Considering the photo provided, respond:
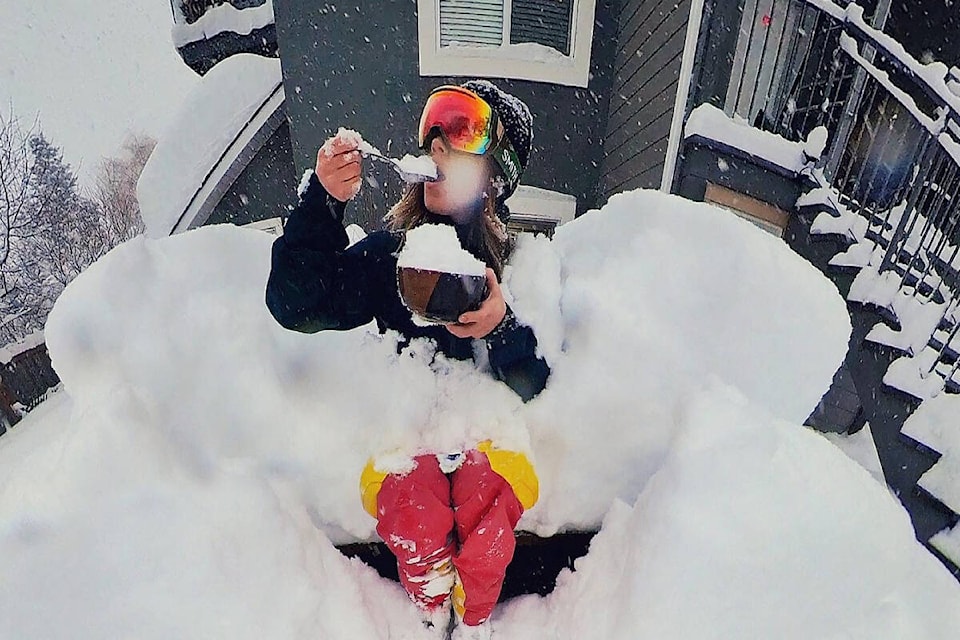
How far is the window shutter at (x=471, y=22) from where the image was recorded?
4.50 meters

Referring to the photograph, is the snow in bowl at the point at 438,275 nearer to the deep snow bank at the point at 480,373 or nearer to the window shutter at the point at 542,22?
the deep snow bank at the point at 480,373

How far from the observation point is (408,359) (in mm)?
1713

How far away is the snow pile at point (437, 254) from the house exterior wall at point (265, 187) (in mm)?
5575

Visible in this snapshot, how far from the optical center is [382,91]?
4730 millimetres

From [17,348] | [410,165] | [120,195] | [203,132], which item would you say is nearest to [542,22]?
[410,165]

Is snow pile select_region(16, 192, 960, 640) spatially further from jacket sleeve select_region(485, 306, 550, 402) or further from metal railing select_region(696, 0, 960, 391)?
metal railing select_region(696, 0, 960, 391)

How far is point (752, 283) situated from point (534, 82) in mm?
3475

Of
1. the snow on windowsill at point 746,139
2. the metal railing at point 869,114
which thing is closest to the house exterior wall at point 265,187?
the snow on windowsill at point 746,139

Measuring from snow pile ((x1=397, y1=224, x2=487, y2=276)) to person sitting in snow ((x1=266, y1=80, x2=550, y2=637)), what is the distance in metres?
0.11

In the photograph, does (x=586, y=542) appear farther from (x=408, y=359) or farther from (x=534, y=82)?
(x=534, y=82)

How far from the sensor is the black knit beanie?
5.21 ft

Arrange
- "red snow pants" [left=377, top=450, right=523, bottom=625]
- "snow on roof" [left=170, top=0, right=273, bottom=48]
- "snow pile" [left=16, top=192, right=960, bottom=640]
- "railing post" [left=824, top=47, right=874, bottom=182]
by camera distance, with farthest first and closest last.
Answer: "snow on roof" [left=170, top=0, right=273, bottom=48], "railing post" [left=824, top=47, right=874, bottom=182], "red snow pants" [left=377, top=450, right=523, bottom=625], "snow pile" [left=16, top=192, right=960, bottom=640]

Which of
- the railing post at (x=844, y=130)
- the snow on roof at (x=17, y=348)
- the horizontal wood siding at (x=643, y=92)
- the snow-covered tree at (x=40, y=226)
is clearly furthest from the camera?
the snow-covered tree at (x=40, y=226)

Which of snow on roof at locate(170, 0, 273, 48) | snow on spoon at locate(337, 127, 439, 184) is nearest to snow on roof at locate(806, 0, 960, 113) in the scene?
snow on spoon at locate(337, 127, 439, 184)
